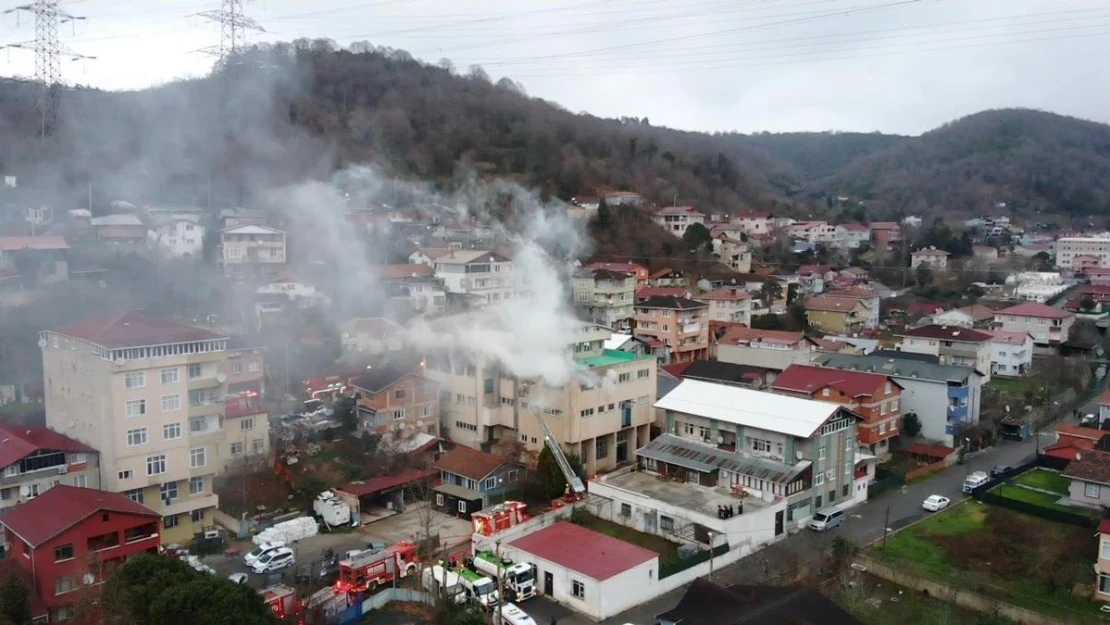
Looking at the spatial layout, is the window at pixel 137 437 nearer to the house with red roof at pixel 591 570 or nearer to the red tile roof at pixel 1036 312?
the house with red roof at pixel 591 570

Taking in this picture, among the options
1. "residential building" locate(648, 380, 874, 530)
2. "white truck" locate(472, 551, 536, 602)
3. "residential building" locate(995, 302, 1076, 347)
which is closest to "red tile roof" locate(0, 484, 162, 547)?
"white truck" locate(472, 551, 536, 602)

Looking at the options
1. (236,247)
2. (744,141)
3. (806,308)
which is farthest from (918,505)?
(744,141)

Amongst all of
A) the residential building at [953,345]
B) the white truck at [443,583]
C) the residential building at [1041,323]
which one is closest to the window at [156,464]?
the white truck at [443,583]

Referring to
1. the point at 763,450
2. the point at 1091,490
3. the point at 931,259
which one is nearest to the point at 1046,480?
the point at 1091,490

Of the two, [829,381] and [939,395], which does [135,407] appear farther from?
[939,395]

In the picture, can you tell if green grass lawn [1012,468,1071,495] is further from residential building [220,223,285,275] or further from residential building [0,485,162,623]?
residential building [220,223,285,275]

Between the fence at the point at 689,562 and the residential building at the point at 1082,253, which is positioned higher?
the residential building at the point at 1082,253

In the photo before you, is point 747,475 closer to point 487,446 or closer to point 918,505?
point 918,505
